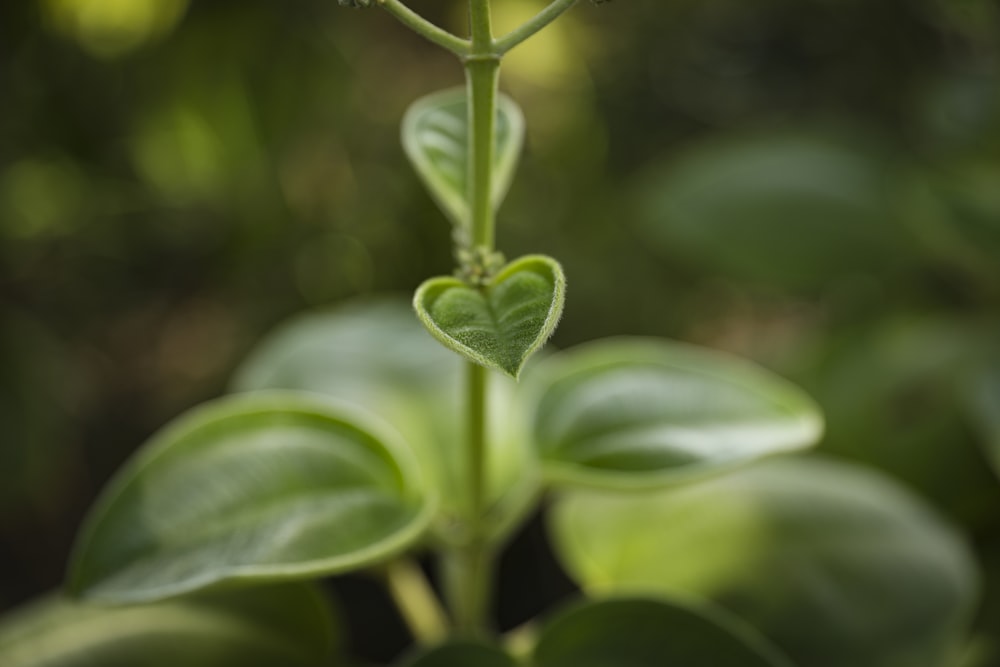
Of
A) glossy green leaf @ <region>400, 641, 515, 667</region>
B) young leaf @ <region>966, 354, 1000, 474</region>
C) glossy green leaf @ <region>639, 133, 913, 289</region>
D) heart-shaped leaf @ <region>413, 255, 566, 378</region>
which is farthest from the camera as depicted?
glossy green leaf @ <region>639, 133, 913, 289</region>

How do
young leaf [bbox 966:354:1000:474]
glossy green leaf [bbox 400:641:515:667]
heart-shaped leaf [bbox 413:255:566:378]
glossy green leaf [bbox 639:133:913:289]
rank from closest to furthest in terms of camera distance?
1. heart-shaped leaf [bbox 413:255:566:378]
2. glossy green leaf [bbox 400:641:515:667]
3. young leaf [bbox 966:354:1000:474]
4. glossy green leaf [bbox 639:133:913:289]

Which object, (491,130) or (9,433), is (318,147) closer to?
(9,433)

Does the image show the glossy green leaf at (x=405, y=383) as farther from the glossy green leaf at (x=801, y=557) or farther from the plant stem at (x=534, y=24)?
the plant stem at (x=534, y=24)

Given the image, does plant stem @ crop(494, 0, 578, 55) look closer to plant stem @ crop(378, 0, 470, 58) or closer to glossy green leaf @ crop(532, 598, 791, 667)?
plant stem @ crop(378, 0, 470, 58)

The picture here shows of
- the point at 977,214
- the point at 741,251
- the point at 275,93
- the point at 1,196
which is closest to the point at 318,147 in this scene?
the point at 275,93

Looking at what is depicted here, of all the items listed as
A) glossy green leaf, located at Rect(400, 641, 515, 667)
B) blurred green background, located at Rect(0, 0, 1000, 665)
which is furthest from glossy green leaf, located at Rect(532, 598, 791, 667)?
blurred green background, located at Rect(0, 0, 1000, 665)

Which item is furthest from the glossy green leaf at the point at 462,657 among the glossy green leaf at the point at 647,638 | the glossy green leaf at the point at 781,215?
the glossy green leaf at the point at 781,215
